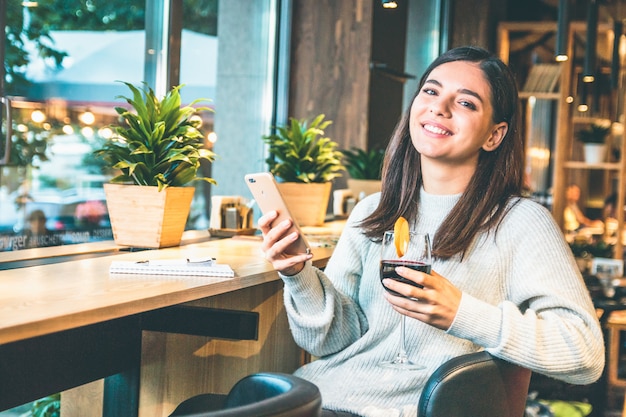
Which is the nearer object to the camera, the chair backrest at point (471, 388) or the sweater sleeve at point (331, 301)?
the chair backrest at point (471, 388)

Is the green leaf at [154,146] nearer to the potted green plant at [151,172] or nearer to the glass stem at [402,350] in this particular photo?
the potted green plant at [151,172]

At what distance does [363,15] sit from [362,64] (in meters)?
0.31

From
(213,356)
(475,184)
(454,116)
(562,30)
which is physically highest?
(562,30)

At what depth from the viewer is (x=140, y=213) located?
3.01 m

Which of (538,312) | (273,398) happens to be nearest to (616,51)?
(538,312)

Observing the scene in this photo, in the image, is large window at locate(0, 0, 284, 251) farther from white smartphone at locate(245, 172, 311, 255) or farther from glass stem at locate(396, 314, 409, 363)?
glass stem at locate(396, 314, 409, 363)

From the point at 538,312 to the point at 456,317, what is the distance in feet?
0.88

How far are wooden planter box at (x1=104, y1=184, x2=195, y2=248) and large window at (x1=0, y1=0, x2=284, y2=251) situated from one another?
42 cm

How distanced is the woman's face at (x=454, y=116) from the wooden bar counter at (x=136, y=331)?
621 mm

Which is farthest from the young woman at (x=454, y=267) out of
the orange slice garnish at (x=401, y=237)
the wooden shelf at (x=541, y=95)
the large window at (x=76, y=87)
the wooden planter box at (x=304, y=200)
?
the wooden shelf at (x=541, y=95)

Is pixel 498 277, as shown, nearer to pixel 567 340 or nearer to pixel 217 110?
pixel 567 340

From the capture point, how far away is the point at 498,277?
2166mm

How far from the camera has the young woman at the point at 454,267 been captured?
1958 millimetres

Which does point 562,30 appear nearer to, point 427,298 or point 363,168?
point 363,168
